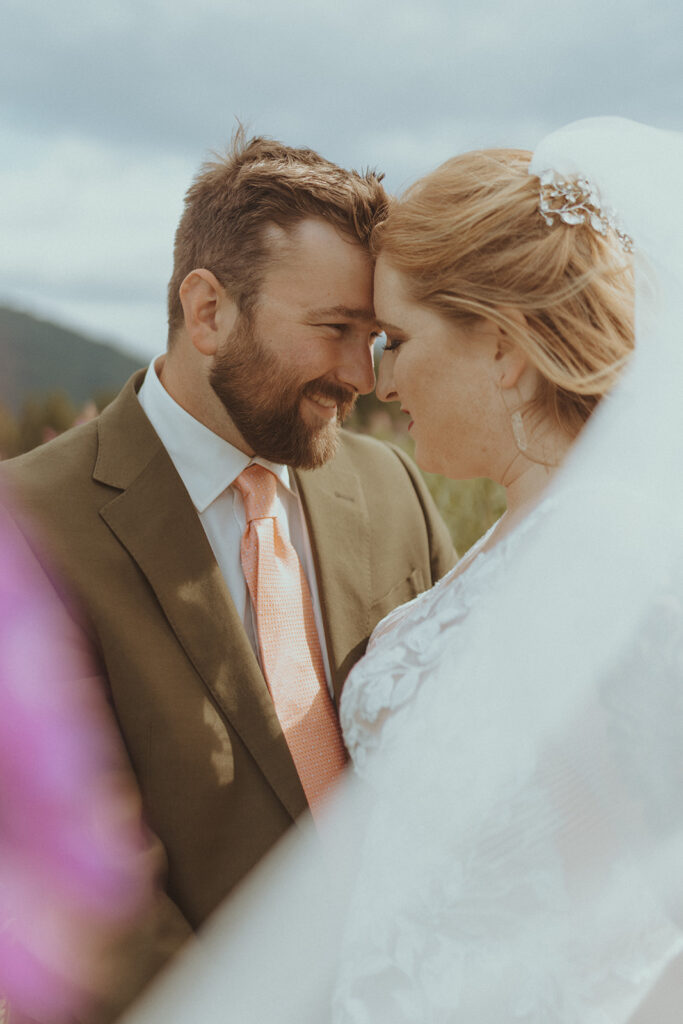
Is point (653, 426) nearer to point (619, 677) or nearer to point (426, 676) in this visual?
point (619, 677)

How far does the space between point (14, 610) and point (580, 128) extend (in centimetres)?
168

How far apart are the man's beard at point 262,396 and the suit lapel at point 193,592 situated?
25 centimetres

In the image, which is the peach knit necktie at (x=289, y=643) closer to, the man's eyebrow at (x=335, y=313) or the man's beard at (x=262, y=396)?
the man's beard at (x=262, y=396)

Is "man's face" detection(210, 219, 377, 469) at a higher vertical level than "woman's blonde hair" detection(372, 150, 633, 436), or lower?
lower

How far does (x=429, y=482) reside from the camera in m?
3.84

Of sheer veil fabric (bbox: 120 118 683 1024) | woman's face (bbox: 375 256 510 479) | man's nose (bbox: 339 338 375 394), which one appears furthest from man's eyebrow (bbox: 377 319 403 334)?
sheer veil fabric (bbox: 120 118 683 1024)

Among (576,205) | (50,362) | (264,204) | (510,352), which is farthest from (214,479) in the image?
(50,362)

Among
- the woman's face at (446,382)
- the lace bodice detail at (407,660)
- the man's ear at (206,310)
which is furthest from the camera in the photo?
the man's ear at (206,310)

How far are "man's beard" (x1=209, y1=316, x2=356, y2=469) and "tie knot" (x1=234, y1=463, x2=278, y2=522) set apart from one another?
54 millimetres

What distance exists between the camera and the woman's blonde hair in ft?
Result: 6.03

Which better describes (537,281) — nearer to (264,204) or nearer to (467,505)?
(264,204)

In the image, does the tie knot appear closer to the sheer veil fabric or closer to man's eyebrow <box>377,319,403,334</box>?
man's eyebrow <box>377,319,403,334</box>

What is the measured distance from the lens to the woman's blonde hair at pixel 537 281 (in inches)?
72.4

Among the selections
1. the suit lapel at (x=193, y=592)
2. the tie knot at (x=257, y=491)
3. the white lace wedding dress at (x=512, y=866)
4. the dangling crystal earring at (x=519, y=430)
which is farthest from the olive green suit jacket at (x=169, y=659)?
the dangling crystal earring at (x=519, y=430)
